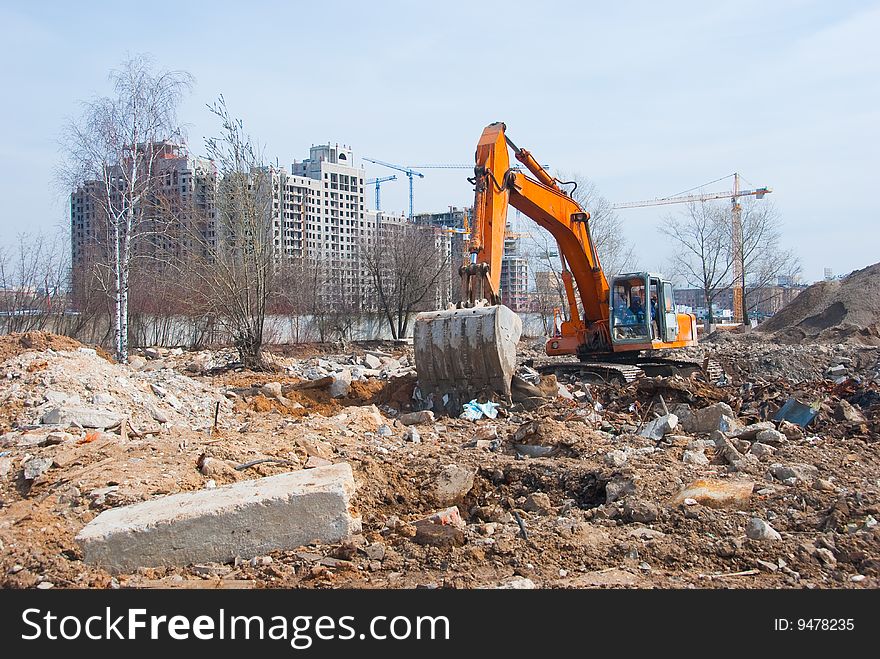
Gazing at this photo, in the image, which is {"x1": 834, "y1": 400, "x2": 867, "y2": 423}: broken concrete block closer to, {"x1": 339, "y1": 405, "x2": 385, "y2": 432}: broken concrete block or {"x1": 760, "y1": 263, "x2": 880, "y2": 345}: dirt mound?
{"x1": 339, "y1": 405, "x2": 385, "y2": 432}: broken concrete block

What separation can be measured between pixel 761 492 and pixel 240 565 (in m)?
3.90

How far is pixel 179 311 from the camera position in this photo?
2550 centimetres

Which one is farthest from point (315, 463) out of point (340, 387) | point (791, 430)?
point (340, 387)

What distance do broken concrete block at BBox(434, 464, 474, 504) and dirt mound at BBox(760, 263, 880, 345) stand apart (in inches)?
845

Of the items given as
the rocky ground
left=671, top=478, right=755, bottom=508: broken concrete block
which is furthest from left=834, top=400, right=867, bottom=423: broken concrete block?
left=671, top=478, right=755, bottom=508: broken concrete block

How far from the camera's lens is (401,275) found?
3616 cm

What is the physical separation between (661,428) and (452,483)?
3.17 m

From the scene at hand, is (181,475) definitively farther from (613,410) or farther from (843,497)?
(613,410)

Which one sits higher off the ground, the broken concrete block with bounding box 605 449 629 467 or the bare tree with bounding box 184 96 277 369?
the bare tree with bounding box 184 96 277 369

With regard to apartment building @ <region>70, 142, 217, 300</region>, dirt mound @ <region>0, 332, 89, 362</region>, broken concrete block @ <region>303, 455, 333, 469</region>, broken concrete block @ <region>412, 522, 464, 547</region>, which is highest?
apartment building @ <region>70, 142, 217, 300</region>

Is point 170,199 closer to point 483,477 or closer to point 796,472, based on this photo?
point 483,477

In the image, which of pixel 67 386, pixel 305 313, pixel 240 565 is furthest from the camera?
pixel 305 313

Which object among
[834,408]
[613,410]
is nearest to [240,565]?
[613,410]

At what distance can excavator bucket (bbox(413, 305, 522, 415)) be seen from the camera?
1040 cm
